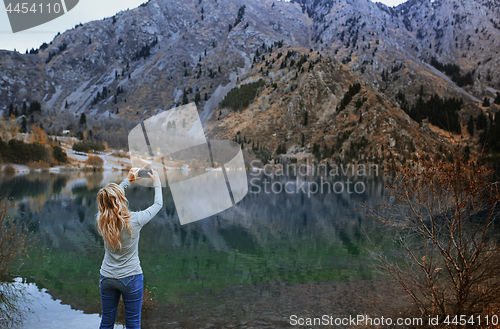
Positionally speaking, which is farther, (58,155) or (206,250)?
(58,155)

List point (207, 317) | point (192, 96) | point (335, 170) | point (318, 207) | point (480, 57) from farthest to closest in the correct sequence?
point (480, 57) < point (192, 96) < point (335, 170) < point (318, 207) < point (207, 317)

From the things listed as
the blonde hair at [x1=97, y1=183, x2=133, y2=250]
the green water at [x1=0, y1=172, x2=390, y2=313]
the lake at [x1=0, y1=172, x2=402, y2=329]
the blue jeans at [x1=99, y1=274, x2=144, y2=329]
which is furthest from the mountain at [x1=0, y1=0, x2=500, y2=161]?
the blonde hair at [x1=97, y1=183, x2=133, y2=250]

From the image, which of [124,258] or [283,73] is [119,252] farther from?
[283,73]

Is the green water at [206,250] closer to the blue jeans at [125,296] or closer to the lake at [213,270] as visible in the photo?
the lake at [213,270]

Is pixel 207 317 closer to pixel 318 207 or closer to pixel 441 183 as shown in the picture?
pixel 441 183

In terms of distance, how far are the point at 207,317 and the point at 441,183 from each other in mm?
5139

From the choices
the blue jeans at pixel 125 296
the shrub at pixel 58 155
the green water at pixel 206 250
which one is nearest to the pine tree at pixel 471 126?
the green water at pixel 206 250

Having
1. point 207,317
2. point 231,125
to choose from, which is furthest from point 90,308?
point 231,125

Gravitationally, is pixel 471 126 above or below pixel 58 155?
below

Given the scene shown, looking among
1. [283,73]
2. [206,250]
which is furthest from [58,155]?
[283,73]

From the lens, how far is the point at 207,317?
695 centimetres

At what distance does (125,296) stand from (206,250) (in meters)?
10.2

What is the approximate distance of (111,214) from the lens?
280 centimetres

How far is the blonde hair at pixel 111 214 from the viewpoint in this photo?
278 cm
